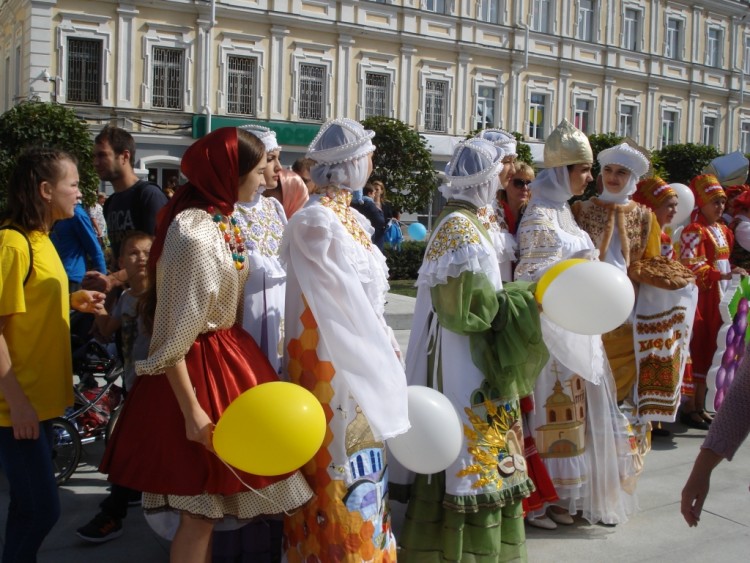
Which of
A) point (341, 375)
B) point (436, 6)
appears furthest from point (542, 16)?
point (341, 375)

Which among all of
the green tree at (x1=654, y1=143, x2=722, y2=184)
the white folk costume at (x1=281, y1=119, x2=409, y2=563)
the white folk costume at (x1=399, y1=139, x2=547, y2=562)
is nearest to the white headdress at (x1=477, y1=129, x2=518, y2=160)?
the white folk costume at (x1=399, y1=139, x2=547, y2=562)

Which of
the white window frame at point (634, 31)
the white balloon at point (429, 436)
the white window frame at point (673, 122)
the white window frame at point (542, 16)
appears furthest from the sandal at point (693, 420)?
the white window frame at point (673, 122)

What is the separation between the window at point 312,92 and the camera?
25203 mm

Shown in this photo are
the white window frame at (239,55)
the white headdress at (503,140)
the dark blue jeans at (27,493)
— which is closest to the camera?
the dark blue jeans at (27,493)

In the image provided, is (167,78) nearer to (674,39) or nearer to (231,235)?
(674,39)

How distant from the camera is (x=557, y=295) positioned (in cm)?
319

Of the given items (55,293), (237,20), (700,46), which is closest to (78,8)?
(237,20)

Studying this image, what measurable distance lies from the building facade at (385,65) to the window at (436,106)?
0.16 feet

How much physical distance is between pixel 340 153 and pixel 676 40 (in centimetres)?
3461

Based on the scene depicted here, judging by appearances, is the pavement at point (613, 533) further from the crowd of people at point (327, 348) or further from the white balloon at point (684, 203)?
the white balloon at point (684, 203)

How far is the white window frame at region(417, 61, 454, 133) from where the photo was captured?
2708 centimetres

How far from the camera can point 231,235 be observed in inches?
104

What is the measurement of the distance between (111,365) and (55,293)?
2.08m

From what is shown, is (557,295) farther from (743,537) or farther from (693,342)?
(693,342)
